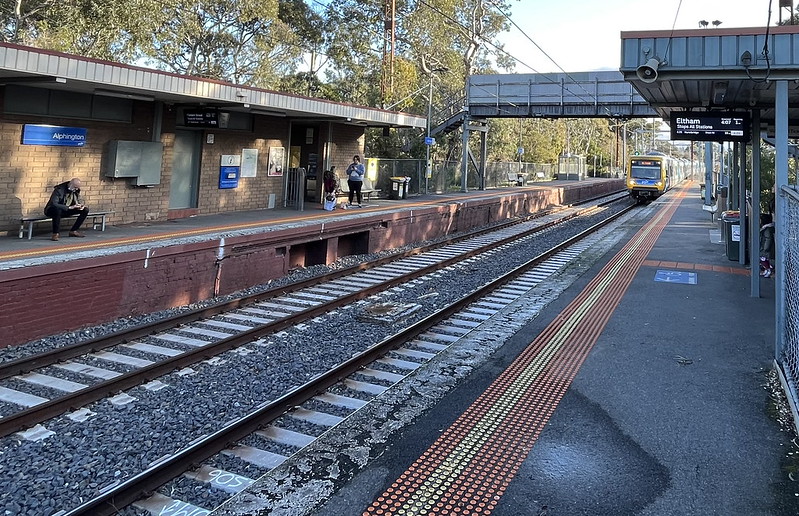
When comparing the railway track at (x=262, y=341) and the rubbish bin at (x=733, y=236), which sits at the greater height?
the rubbish bin at (x=733, y=236)

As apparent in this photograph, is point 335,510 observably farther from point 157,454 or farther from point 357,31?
point 357,31

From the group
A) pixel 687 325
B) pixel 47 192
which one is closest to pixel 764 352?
pixel 687 325

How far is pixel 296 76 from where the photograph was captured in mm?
43781

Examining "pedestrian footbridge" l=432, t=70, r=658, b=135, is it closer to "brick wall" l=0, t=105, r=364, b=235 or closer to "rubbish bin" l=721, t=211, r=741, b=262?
"brick wall" l=0, t=105, r=364, b=235

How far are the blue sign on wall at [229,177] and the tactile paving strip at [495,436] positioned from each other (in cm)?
1149

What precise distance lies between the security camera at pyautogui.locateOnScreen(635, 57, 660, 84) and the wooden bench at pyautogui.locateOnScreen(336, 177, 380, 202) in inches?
506

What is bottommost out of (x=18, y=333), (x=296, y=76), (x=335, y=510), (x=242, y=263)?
(x=335, y=510)

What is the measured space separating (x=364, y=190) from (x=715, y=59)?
14566 mm

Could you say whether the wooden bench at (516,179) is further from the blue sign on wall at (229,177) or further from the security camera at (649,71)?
the security camera at (649,71)

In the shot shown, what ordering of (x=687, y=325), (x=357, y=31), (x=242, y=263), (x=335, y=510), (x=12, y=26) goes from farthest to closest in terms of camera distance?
(x=357, y=31) → (x=12, y=26) → (x=242, y=263) → (x=687, y=325) → (x=335, y=510)

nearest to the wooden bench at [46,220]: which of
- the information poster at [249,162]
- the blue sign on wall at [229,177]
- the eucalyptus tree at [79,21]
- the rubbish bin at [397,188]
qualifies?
the blue sign on wall at [229,177]

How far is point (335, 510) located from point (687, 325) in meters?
6.53

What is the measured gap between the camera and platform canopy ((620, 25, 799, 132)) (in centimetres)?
854

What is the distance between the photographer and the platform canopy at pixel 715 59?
28.0 feet
